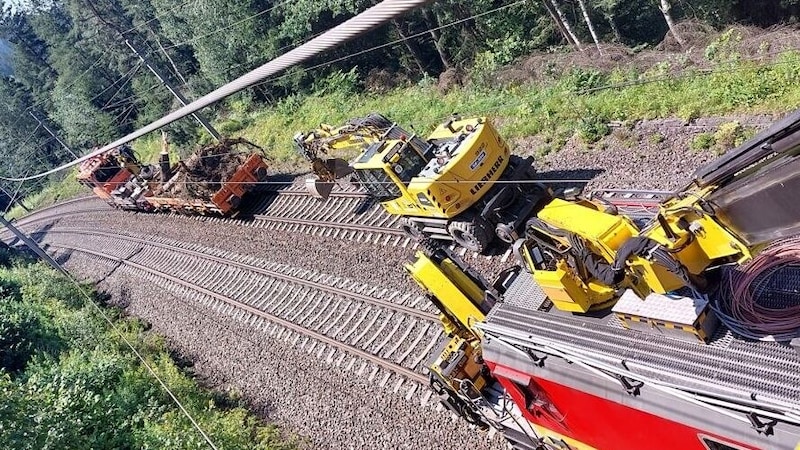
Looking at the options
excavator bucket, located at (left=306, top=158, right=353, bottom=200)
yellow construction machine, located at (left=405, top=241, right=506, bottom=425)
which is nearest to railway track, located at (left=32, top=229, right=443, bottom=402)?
yellow construction machine, located at (left=405, top=241, right=506, bottom=425)

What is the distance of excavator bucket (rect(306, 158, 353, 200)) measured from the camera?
68.1ft

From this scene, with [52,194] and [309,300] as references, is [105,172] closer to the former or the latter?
[52,194]

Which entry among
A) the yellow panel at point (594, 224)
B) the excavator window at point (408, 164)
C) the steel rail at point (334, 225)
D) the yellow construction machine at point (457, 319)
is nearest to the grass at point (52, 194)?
the steel rail at point (334, 225)

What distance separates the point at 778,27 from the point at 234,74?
29067 mm

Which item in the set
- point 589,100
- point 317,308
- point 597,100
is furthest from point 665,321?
point 589,100

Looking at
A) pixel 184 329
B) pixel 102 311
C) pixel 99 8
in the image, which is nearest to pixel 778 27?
pixel 184 329

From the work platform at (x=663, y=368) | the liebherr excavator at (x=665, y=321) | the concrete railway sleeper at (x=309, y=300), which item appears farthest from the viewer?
the concrete railway sleeper at (x=309, y=300)

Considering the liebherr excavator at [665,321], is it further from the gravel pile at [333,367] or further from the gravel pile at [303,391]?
the gravel pile at [333,367]

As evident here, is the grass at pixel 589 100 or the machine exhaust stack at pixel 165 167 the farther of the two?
the machine exhaust stack at pixel 165 167

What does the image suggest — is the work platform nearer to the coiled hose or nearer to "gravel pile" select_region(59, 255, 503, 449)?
the coiled hose

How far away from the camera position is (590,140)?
16.1m

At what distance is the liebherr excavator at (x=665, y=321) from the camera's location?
4953 millimetres

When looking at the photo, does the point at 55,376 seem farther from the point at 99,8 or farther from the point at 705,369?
the point at 99,8

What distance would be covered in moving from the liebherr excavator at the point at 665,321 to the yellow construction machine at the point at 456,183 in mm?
5118
